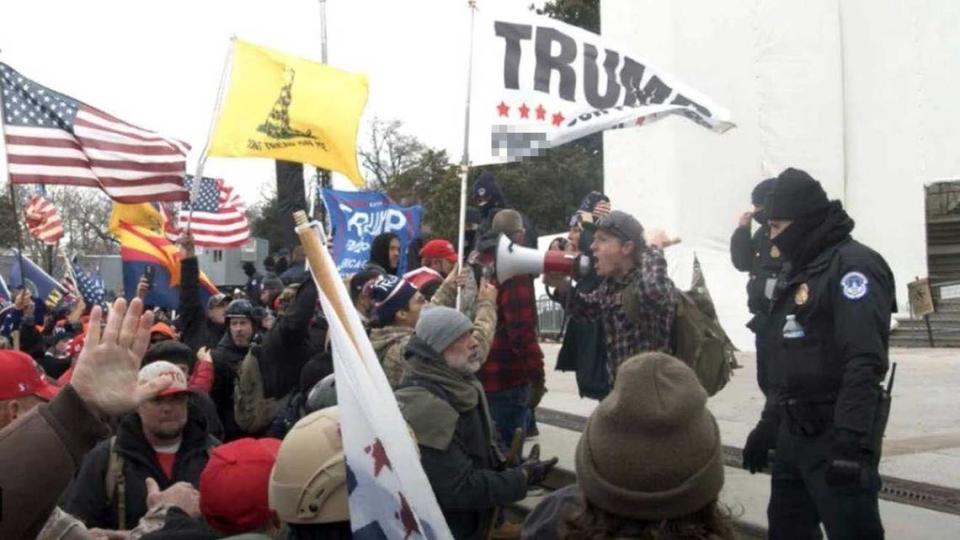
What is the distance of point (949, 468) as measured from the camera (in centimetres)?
737

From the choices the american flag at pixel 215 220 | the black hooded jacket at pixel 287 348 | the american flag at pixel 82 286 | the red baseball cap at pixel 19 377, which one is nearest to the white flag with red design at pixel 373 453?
the red baseball cap at pixel 19 377

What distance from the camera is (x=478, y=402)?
466 centimetres

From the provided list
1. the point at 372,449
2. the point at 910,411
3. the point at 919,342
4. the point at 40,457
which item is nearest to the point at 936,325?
the point at 919,342

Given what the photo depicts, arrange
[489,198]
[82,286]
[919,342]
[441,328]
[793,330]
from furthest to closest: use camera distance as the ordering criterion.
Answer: [919,342], [82,286], [489,198], [793,330], [441,328]

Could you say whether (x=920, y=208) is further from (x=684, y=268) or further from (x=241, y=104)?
(x=241, y=104)

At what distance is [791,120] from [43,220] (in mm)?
12108

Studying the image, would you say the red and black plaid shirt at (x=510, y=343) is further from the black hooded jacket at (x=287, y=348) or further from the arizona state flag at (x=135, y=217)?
the arizona state flag at (x=135, y=217)

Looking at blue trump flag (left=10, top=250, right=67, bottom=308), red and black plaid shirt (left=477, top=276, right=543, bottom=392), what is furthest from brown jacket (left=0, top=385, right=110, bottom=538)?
blue trump flag (left=10, top=250, right=67, bottom=308)

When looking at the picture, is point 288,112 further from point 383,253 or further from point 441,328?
point 441,328

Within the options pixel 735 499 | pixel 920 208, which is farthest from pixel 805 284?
pixel 920 208

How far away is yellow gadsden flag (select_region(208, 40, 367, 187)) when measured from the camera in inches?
317

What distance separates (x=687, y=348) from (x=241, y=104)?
375 centimetres

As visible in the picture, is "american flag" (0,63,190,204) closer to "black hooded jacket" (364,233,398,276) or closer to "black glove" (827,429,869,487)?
"black hooded jacket" (364,233,398,276)

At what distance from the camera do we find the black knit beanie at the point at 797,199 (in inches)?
193
